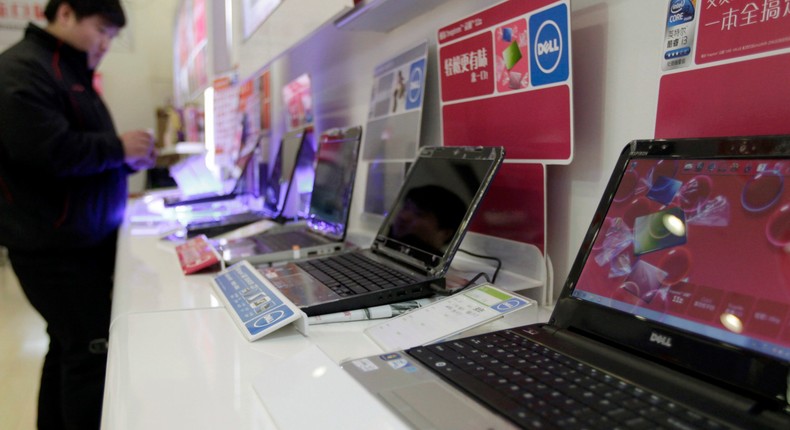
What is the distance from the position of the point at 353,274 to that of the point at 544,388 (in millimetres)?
483

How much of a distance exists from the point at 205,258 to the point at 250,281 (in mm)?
280

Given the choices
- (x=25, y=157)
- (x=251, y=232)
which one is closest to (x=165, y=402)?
(x=251, y=232)

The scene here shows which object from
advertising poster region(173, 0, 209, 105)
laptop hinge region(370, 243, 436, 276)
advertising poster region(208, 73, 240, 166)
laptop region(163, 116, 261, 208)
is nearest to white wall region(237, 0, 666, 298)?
laptop hinge region(370, 243, 436, 276)

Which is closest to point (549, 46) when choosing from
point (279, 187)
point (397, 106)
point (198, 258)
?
point (397, 106)

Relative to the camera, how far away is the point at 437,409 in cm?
47

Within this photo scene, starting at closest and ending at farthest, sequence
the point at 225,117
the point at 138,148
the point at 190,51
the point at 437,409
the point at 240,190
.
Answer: the point at 437,409 < the point at 138,148 < the point at 240,190 < the point at 225,117 < the point at 190,51

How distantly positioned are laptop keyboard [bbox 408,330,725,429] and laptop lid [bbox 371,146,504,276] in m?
0.26

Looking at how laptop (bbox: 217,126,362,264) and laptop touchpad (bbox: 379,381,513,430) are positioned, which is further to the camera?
laptop (bbox: 217,126,362,264)

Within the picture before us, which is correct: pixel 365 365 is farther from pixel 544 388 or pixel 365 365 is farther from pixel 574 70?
pixel 574 70

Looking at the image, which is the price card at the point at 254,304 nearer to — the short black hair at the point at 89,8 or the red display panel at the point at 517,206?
the red display panel at the point at 517,206

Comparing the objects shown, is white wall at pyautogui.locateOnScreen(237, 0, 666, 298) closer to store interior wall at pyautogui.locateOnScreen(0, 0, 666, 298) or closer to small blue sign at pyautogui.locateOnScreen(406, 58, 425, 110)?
store interior wall at pyautogui.locateOnScreen(0, 0, 666, 298)

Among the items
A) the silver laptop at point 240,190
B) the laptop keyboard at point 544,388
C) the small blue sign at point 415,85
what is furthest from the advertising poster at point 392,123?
the silver laptop at point 240,190

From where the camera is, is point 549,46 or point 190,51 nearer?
point 549,46

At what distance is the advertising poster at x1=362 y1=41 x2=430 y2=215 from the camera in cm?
123
